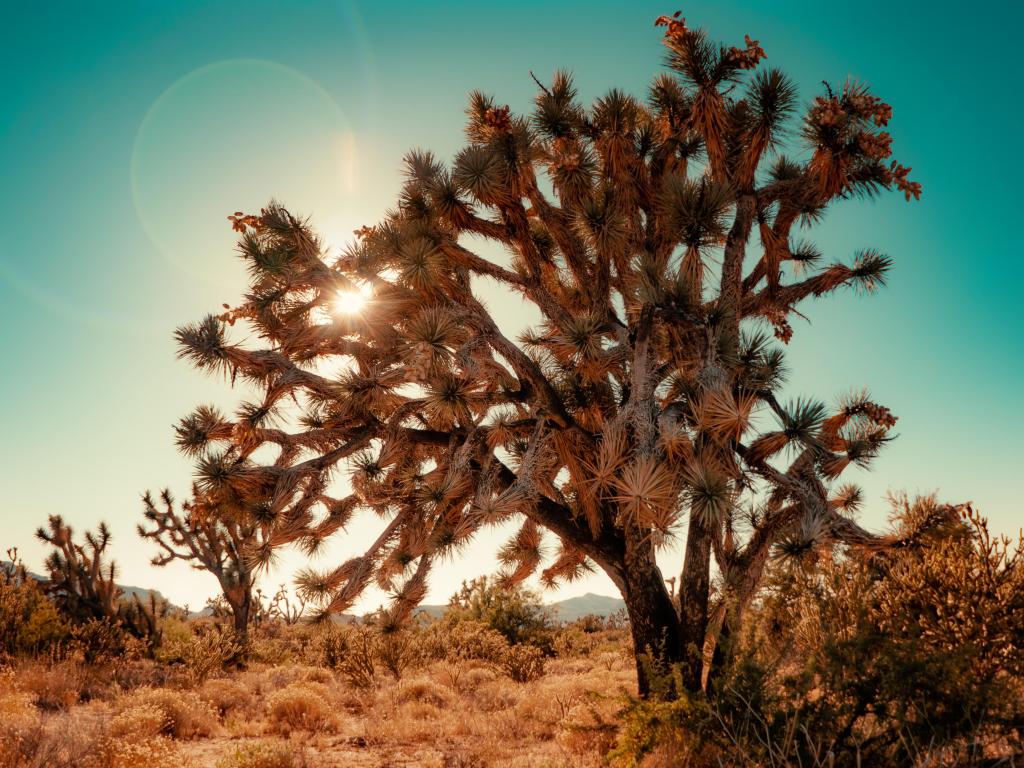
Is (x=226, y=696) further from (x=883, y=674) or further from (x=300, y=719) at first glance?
(x=883, y=674)

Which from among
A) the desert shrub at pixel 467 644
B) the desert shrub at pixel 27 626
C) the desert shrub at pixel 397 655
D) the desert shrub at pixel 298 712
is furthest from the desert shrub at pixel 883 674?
the desert shrub at pixel 27 626

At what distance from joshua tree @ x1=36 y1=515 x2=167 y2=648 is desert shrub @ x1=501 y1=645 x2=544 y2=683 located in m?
7.80

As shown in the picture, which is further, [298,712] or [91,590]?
[91,590]

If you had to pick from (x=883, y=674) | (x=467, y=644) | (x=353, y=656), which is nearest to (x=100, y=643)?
(x=353, y=656)

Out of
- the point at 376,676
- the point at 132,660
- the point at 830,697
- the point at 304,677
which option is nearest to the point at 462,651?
the point at 376,676

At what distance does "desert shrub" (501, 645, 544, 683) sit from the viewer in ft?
34.1

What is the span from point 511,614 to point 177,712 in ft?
29.6

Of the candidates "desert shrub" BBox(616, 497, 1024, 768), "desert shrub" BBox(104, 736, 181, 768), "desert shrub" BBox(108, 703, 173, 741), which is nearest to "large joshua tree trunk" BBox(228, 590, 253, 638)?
"desert shrub" BBox(108, 703, 173, 741)

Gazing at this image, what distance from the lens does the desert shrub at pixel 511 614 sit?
47.3ft

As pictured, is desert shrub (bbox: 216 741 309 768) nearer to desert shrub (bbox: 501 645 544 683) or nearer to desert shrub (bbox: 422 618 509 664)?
desert shrub (bbox: 501 645 544 683)

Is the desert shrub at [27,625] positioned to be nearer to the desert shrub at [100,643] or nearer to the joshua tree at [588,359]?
the desert shrub at [100,643]

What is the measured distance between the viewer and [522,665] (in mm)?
10453

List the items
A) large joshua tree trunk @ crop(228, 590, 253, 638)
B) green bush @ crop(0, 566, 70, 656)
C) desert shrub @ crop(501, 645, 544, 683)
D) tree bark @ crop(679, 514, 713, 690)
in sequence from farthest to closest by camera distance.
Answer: large joshua tree trunk @ crop(228, 590, 253, 638) < desert shrub @ crop(501, 645, 544, 683) < green bush @ crop(0, 566, 70, 656) < tree bark @ crop(679, 514, 713, 690)

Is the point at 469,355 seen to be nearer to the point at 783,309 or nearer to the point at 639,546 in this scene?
the point at 639,546
